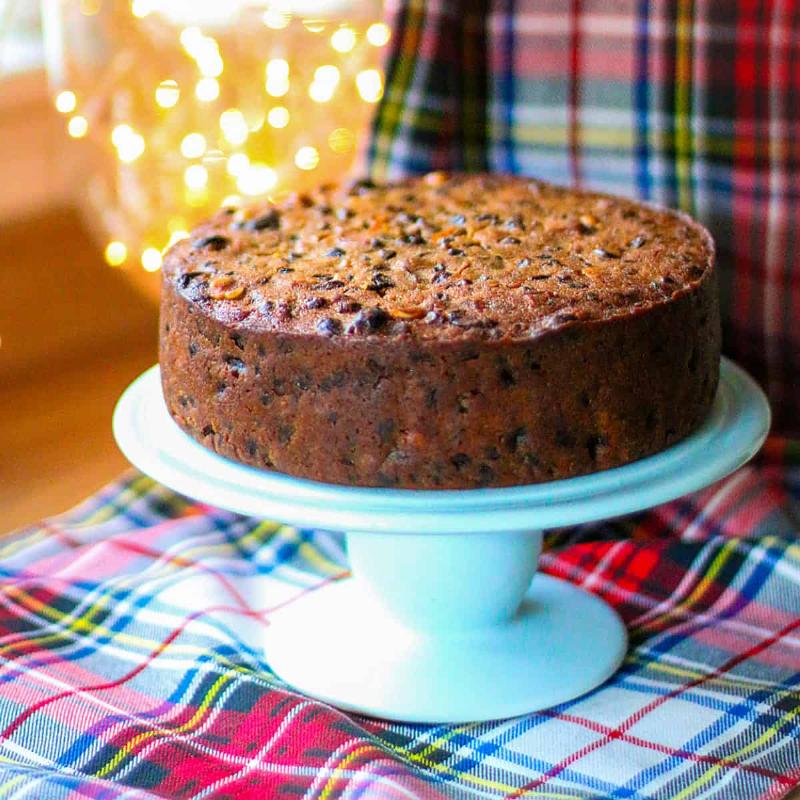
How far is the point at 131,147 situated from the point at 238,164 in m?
0.19

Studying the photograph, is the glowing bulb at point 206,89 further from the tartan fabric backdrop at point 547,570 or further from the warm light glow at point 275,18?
the tartan fabric backdrop at point 547,570

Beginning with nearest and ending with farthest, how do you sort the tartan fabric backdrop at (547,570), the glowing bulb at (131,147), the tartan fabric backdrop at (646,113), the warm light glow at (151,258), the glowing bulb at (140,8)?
the tartan fabric backdrop at (547,570)
the tartan fabric backdrop at (646,113)
the glowing bulb at (140,8)
the glowing bulb at (131,147)
the warm light glow at (151,258)

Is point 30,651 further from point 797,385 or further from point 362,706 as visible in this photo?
point 797,385

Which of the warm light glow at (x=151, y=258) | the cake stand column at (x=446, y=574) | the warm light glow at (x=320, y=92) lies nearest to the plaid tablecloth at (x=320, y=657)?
the cake stand column at (x=446, y=574)

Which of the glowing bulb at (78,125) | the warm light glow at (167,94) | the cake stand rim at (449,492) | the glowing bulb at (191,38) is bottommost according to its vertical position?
the cake stand rim at (449,492)

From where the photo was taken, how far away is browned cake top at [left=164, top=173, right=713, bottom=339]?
45.2 inches

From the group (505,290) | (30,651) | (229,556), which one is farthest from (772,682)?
(30,651)

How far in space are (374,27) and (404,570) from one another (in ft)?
4.26

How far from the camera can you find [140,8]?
2.09 m

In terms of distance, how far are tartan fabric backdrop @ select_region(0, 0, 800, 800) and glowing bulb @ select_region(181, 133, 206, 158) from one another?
43cm

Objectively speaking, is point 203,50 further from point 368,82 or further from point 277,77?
point 368,82

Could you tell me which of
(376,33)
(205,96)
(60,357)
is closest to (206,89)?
(205,96)

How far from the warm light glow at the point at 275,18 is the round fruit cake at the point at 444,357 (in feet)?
3.02

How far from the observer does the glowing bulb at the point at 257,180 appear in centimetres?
228
